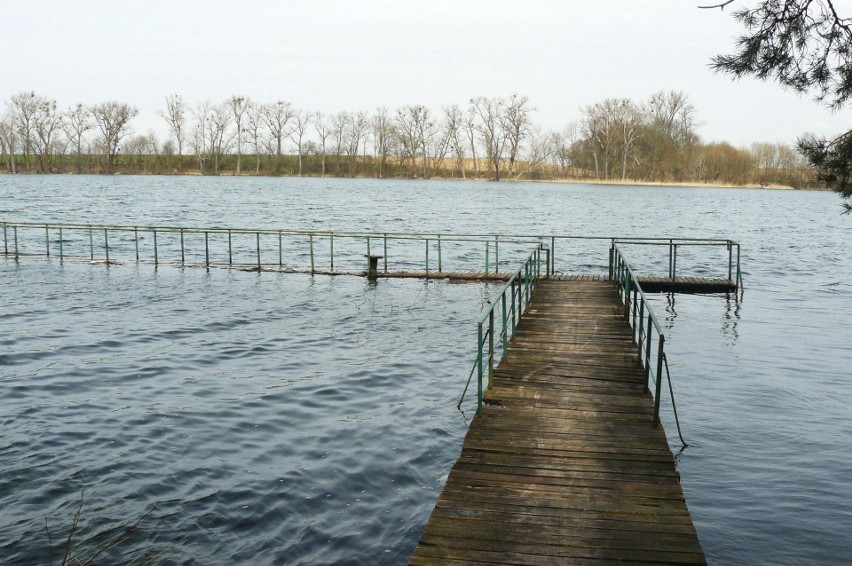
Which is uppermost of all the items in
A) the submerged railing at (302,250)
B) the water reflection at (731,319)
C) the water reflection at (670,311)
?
the submerged railing at (302,250)

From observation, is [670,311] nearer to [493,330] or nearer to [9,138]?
[493,330]

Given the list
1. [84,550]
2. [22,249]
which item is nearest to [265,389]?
[84,550]

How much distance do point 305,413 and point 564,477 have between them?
5938 mm

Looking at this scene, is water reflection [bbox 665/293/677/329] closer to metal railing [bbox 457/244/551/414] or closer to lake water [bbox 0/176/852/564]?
lake water [bbox 0/176/852/564]

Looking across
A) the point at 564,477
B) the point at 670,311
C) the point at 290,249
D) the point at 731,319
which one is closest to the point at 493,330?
the point at 564,477

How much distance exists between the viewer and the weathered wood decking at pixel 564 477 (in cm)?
601

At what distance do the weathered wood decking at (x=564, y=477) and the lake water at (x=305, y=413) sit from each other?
4.19ft

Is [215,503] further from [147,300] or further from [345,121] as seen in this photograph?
[345,121]

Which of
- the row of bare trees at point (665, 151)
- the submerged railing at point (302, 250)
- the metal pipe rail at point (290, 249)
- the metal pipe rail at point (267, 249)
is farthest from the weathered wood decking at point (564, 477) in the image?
the row of bare trees at point (665, 151)

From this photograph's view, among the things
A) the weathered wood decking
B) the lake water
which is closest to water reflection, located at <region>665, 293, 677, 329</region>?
the lake water

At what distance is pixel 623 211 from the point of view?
73.9 meters

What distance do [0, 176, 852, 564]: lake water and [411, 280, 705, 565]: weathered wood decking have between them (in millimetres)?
1276

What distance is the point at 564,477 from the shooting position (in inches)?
288

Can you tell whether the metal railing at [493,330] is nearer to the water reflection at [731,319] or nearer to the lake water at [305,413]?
the lake water at [305,413]
